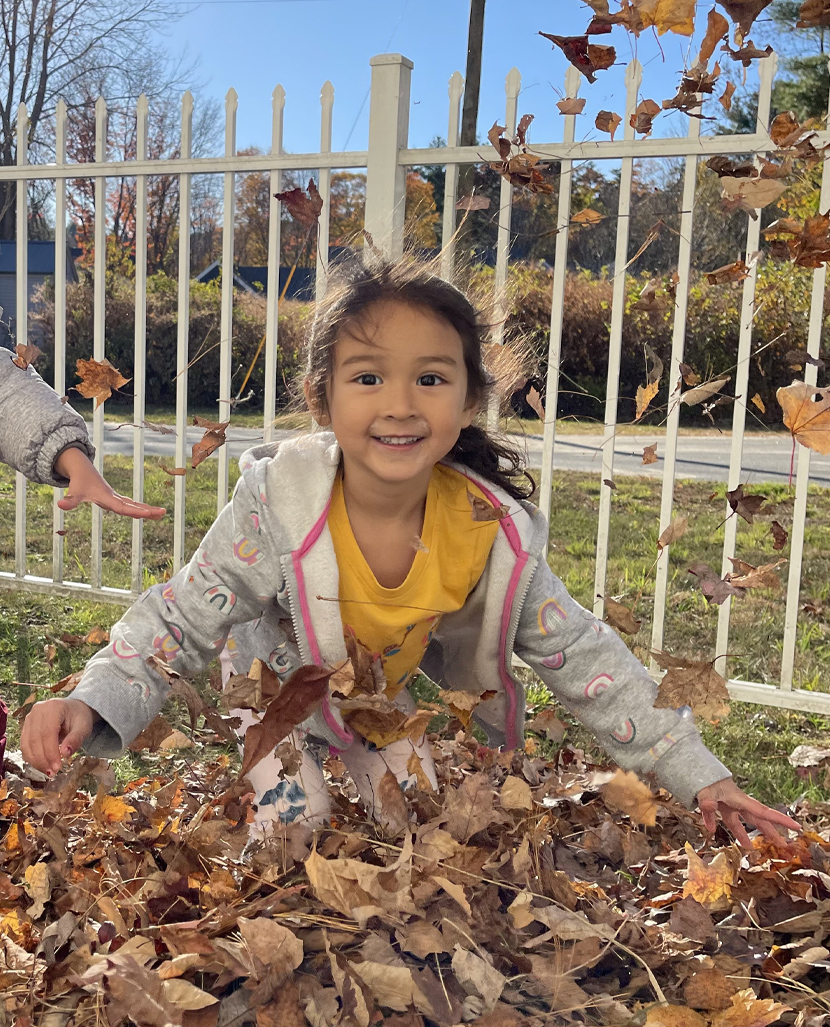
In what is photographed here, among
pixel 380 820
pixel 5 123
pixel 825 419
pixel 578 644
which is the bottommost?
pixel 380 820

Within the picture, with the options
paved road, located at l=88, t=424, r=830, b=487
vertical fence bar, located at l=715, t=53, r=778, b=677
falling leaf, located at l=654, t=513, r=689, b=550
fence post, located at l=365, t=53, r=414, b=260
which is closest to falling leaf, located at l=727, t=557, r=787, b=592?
falling leaf, located at l=654, t=513, r=689, b=550

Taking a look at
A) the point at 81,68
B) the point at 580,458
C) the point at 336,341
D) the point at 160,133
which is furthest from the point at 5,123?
the point at 336,341

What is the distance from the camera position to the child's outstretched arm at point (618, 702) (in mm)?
1774

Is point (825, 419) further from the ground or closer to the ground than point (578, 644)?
further from the ground

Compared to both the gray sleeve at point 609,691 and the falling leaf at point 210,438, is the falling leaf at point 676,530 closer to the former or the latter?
the gray sleeve at point 609,691

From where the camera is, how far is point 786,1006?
1.29 metres

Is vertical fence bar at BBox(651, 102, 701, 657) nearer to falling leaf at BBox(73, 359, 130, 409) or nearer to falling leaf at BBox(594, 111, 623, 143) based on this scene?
falling leaf at BBox(594, 111, 623, 143)

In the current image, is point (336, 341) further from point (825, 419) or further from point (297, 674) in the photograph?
point (825, 419)

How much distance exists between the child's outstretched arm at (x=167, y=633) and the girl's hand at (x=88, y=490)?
0.15 metres

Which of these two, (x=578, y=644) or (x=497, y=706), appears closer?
(x=578, y=644)

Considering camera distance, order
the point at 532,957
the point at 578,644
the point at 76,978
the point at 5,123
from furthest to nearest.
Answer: the point at 5,123 < the point at 578,644 < the point at 532,957 < the point at 76,978

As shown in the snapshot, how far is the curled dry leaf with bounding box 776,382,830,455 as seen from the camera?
1.83m

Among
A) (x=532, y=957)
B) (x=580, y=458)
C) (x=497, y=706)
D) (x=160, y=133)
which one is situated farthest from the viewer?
(x=160, y=133)

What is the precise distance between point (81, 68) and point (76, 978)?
923 inches
